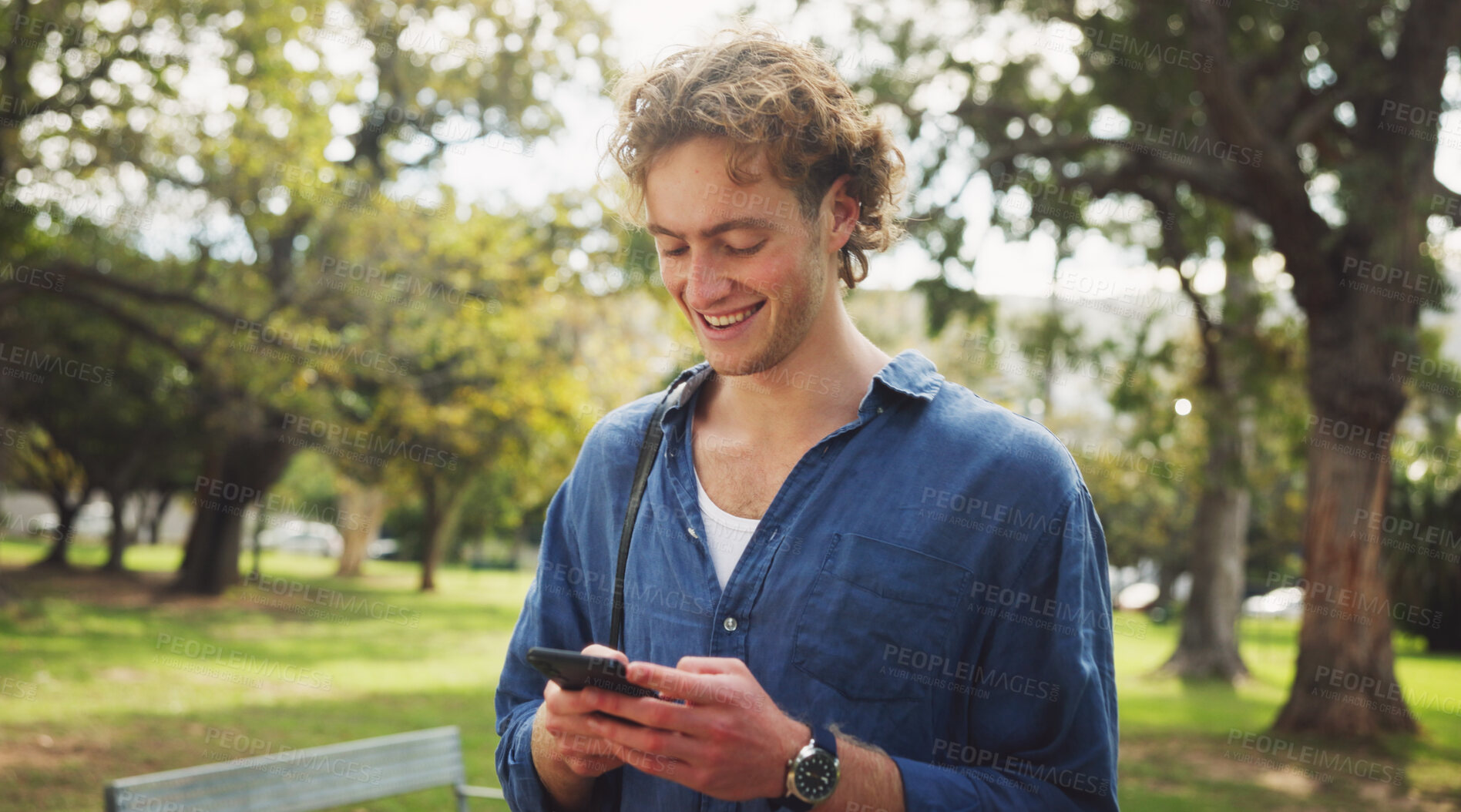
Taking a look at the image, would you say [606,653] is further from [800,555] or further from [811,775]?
[800,555]

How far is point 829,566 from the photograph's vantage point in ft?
6.75

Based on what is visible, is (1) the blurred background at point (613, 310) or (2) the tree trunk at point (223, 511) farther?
(2) the tree trunk at point (223, 511)

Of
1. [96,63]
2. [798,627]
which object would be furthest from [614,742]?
[96,63]

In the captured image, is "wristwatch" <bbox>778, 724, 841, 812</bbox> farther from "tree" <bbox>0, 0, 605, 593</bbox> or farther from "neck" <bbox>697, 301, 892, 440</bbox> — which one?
"tree" <bbox>0, 0, 605, 593</bbox>

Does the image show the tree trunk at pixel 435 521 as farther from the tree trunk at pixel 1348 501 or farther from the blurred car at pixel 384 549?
the blurred car at pixel 384 549

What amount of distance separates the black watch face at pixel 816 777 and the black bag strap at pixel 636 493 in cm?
60

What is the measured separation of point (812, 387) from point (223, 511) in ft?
88.9

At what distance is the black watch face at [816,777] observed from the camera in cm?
178

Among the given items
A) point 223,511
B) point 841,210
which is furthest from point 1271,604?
point 841,210

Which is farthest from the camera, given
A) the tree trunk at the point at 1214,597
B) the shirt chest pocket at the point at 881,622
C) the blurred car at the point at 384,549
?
the blurred car at the point at 384,549

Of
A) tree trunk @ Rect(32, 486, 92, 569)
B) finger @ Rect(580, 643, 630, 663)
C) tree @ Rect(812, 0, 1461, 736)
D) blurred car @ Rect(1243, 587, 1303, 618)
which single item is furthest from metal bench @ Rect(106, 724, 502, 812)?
blurred car @ Rect(1243, 587, 1303, 618)

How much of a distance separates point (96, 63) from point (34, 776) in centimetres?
931

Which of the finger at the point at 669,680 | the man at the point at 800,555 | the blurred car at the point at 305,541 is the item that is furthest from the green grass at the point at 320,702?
the blurred car at the point at 305,541

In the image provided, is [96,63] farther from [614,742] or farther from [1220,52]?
[614,742]
